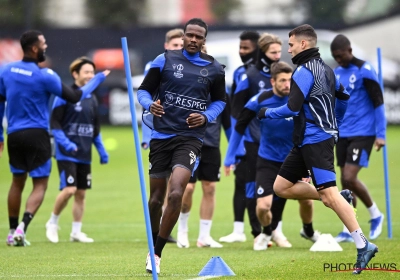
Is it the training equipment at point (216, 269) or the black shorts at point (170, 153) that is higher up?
the black shorts at point (170, 153)

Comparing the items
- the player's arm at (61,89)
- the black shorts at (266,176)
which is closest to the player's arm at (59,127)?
the player's arm at (61,89)

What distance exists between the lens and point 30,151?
1199 cm

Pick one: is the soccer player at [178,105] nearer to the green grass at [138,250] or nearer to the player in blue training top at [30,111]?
the green grass at [138,250]

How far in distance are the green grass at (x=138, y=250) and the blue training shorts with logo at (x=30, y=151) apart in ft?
3.28

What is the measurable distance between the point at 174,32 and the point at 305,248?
3374 mm

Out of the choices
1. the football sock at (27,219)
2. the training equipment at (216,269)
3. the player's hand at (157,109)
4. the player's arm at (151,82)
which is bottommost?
the training equipment at (216,269)

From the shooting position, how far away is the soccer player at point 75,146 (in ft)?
41.3

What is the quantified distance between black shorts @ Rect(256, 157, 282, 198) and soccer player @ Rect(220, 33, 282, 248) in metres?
0.81

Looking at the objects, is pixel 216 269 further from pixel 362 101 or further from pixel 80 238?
pixel 362 101

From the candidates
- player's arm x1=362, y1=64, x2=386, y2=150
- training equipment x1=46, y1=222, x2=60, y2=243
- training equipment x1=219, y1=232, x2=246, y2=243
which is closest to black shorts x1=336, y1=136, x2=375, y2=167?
player's arm x1=362, y1=64, x2=386, y2=150

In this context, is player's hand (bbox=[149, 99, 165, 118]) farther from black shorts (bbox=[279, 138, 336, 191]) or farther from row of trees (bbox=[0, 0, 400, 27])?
row of trees (bbox=[0, 0, 400, 27])

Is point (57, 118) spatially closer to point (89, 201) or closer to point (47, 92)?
point (47, 92)

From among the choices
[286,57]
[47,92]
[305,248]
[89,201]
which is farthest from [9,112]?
[286,57]

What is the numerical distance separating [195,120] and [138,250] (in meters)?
2.66
